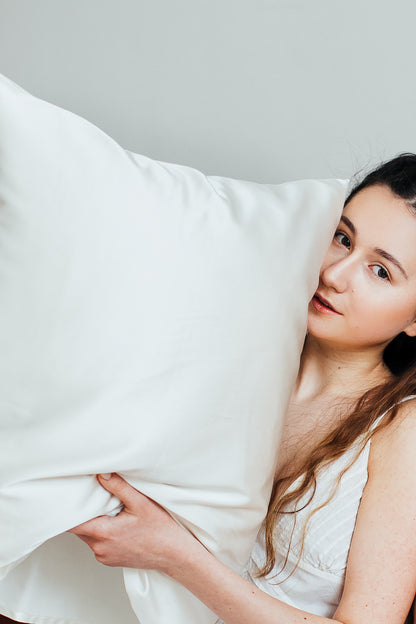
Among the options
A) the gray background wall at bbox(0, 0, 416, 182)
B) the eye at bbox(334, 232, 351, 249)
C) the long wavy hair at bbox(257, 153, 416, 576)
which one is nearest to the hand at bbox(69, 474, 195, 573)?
the long wavy hair at bbox(257, 153, 416, 576)

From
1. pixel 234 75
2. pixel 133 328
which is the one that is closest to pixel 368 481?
pixel 133 328

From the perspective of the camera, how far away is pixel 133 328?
771 mm

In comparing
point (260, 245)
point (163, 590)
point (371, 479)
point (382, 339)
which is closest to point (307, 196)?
point (260, 245)

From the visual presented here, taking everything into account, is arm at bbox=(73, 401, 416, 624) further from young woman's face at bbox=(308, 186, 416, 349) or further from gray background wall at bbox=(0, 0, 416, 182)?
gray background wall at bbox=(0, 0, 416, 182)

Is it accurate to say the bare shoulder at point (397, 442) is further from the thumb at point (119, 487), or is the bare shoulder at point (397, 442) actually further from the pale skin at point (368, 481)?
the thumb at point (119, 487)

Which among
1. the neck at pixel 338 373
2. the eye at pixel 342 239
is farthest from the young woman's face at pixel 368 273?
the neck at pixel 338 373

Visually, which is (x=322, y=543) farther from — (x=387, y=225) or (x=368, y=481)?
(x=387, y=225)

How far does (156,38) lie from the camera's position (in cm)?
121

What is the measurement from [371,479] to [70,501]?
43 cm

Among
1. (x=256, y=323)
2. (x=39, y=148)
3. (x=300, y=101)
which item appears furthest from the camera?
(x=300, y=101)

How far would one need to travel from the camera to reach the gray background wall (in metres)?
1.15

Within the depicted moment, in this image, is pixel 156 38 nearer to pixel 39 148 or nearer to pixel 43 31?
pixel 43 31

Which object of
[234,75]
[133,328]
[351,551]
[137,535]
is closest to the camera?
[133,328]

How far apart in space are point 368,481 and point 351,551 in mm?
97
